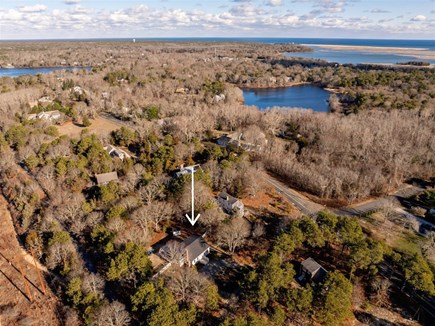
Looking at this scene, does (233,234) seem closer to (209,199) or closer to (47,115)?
(209,199)

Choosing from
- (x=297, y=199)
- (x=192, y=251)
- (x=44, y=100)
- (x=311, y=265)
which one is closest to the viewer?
(x=311, y=265)

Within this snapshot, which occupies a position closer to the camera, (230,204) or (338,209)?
(230,204)

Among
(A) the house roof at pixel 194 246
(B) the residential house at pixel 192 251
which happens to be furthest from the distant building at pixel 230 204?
(B) the residential house at pixel 192 251

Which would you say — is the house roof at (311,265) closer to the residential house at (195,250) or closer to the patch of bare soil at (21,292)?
the residential house at (195,250)

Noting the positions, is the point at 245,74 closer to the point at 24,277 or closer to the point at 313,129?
the point at 313,129

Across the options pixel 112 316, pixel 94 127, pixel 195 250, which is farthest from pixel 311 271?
pixel 94 127

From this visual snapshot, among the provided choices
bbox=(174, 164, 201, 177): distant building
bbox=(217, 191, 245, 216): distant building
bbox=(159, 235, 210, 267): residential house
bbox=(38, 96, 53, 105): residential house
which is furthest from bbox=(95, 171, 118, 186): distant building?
bbox=(38, 96, 53, 105): residential house
